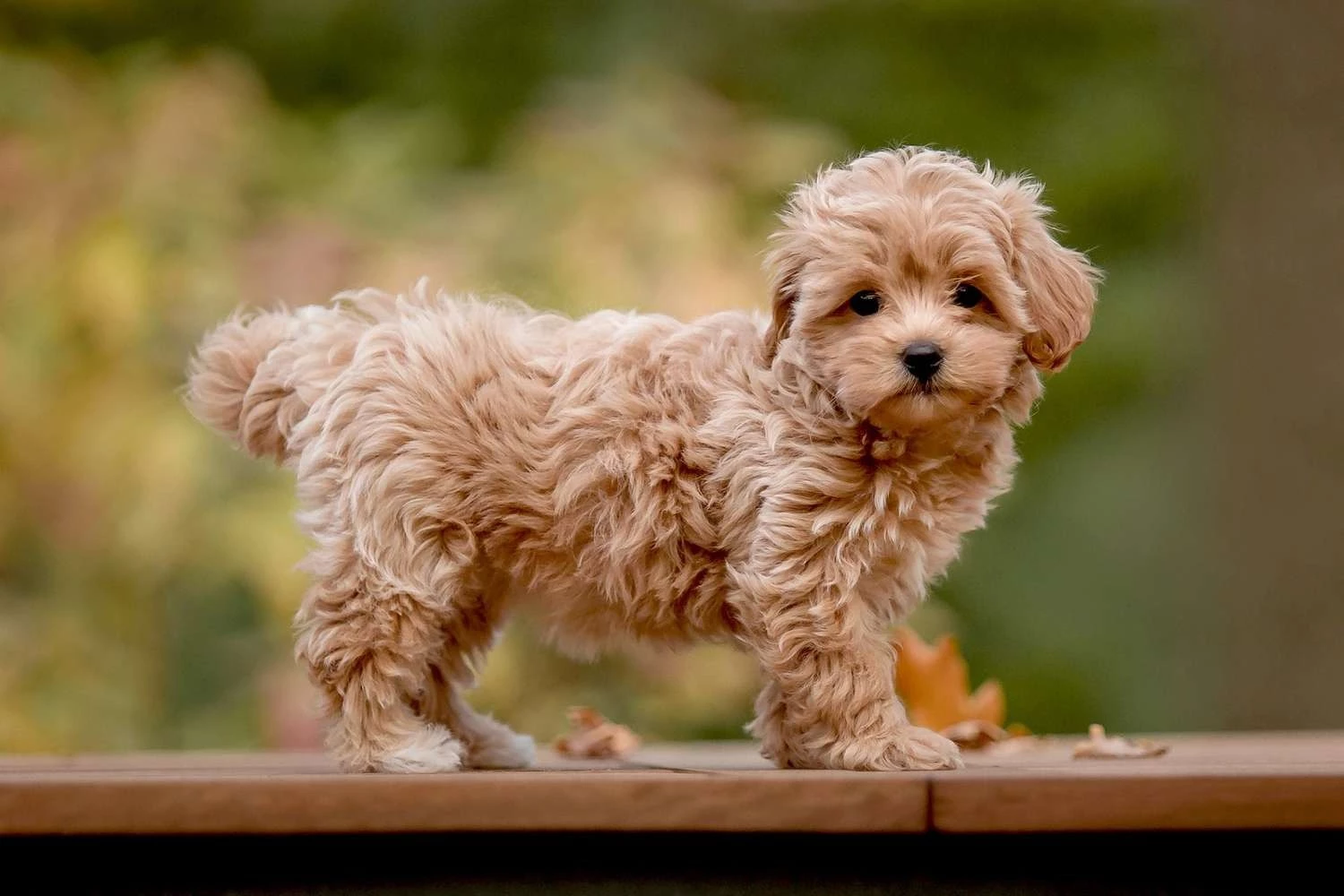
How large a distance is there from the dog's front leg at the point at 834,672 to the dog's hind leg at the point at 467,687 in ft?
1.84

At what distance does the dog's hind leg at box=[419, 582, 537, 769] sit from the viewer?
2.87 meters

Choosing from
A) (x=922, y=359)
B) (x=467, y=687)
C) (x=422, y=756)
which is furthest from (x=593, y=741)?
(x=922, y=359)

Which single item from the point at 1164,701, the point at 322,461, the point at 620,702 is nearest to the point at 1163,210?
the point at 1164,701

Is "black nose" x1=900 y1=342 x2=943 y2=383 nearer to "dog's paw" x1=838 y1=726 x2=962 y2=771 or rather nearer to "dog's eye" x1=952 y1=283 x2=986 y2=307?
"dog's eye" x1=952 y1=283 x2=986 y2=307

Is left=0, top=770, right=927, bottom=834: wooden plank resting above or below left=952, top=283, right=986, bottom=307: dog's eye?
below

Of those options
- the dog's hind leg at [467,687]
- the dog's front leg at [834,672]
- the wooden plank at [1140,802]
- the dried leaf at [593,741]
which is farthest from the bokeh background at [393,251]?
the wooden plank at [1140,802]

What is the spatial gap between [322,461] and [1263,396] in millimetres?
4464

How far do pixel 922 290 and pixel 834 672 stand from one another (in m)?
0.65

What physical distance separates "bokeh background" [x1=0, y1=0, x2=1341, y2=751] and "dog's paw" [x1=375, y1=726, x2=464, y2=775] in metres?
2.17

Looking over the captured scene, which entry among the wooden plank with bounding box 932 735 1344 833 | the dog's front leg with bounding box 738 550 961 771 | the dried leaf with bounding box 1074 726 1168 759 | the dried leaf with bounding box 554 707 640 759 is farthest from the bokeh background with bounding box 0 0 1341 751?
the wooden plank with bounding box 932 735 1344 833

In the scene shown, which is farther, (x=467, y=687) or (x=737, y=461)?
(x=467, y=687)

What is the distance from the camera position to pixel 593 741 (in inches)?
131

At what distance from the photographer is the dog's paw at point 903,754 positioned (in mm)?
2541

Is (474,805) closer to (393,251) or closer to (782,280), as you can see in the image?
(782,280)
